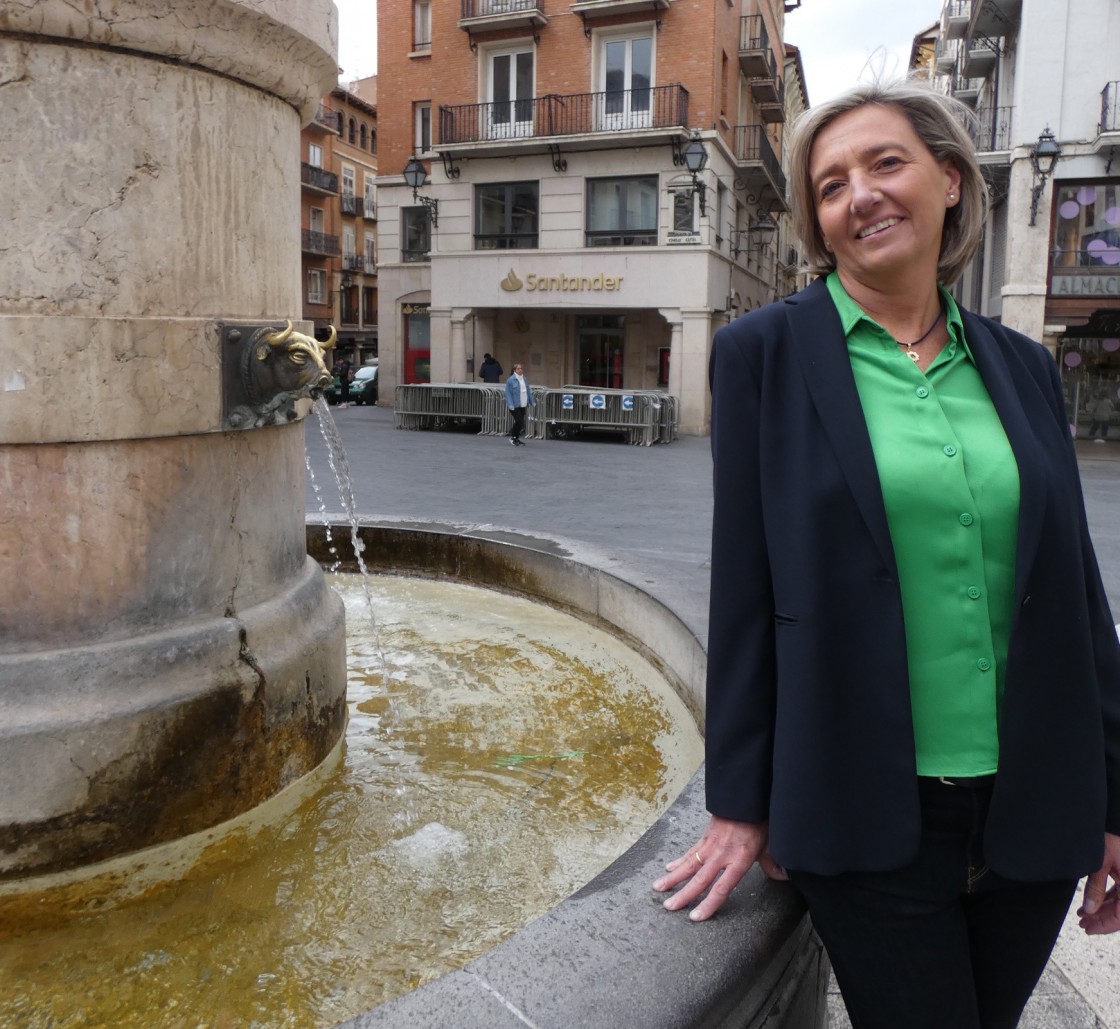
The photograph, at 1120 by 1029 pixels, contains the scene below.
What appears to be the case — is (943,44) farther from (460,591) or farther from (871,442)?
(871,442)

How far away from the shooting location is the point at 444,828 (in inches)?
118

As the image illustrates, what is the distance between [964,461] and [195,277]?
6.93 ft

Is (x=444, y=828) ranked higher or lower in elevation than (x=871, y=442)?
lower

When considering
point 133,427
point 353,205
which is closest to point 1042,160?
point 133,427

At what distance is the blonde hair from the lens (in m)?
1.64

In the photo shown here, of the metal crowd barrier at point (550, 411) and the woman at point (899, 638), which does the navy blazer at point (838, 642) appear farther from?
the metal crowd barrier at point (550, 411)

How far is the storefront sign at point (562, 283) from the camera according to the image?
2413cm

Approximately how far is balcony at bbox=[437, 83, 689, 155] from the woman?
74.5 ft

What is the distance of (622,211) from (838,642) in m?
23.8

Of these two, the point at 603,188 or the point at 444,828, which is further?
the point at 603,188

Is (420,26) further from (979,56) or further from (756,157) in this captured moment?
(979,56)

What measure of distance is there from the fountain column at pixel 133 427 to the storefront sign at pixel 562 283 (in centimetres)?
2145

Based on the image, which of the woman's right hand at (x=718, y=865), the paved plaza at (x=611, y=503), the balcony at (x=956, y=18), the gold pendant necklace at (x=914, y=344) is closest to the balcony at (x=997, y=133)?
the balcony at (x=956, y=18)

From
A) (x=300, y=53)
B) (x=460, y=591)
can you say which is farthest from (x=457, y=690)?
(x=300, y=53)
